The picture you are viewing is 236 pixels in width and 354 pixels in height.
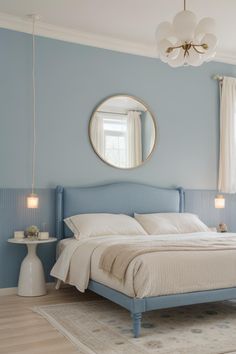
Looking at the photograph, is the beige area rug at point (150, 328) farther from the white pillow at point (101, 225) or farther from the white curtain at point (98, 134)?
the white curtain at point (98, 134)

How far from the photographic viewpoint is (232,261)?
364cm

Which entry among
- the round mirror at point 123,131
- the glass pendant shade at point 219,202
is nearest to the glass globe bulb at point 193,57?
the round mirror at point 123,131

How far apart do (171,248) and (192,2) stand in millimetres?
2546

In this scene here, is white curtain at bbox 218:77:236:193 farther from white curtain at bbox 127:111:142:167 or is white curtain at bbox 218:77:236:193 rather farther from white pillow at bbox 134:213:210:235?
white curtain at bbox 127:111:142:167

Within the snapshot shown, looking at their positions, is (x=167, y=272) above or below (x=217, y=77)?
below

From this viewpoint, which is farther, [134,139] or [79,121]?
[134,139]

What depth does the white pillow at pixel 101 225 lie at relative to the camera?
4699 mm

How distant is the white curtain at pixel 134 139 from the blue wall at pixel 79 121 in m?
0.13

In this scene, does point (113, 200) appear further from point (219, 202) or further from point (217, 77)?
point (217, 77)

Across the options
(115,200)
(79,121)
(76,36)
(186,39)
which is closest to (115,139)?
(79,121)

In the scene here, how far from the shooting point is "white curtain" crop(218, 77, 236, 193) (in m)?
6.15

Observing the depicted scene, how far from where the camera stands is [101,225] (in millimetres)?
4781

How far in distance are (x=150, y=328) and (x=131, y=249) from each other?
0.62m

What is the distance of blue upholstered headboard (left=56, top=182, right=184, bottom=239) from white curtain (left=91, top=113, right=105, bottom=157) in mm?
471
